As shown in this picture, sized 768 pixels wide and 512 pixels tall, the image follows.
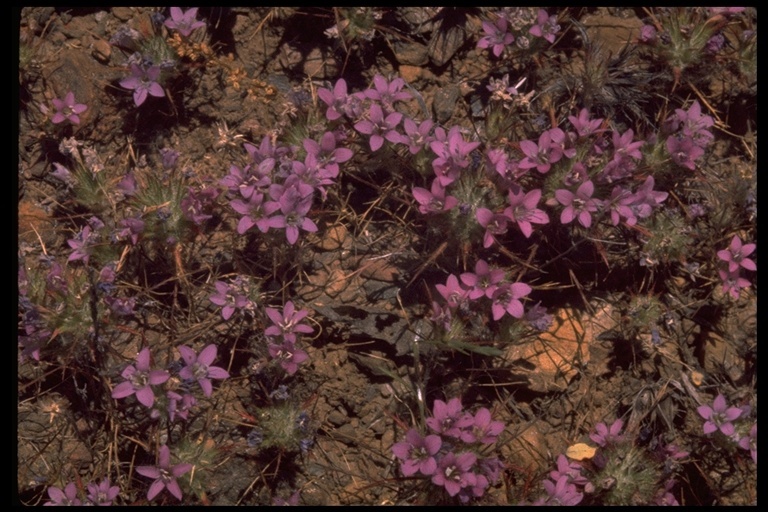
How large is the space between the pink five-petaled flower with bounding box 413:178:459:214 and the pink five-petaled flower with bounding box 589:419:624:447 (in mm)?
1511

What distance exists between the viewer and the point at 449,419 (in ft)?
12.3

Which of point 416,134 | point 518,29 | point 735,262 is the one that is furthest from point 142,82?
point 735,262

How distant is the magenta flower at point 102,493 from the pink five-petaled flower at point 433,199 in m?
2.23

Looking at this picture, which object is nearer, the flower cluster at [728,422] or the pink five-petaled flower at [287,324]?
the pink five-petaled flower at [287,324]

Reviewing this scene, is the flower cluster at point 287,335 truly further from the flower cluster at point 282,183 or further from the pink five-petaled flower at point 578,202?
the pink five-petaled flower at point 578,202

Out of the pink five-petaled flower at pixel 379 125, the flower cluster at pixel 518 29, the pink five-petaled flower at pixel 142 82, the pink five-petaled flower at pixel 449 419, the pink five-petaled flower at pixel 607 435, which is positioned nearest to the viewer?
the pink five-petaled flower at pixel 449 419

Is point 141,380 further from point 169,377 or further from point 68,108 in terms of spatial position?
point 68,108

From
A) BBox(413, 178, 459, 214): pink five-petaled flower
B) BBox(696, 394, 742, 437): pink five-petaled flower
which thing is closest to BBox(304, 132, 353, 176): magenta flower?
BBox(413, 178, 459, 214): pink five-petaled flower

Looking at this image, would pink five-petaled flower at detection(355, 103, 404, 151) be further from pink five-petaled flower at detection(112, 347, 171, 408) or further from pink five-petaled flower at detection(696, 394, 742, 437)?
pink five-petaled flower at detection(696, 394, 742, 437)

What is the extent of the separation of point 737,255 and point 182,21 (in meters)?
3.49

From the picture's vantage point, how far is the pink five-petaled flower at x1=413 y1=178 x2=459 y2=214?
378 cm

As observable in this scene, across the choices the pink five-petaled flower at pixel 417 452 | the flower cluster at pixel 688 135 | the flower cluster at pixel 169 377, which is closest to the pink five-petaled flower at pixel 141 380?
the flower cluster at pixel 169 377

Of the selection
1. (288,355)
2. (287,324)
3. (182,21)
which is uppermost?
(182,21)

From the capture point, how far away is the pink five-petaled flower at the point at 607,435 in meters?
3.97
